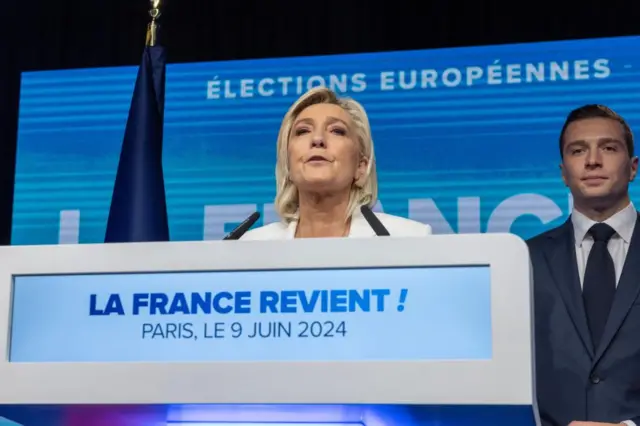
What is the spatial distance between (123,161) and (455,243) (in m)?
1.72

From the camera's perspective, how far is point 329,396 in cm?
127

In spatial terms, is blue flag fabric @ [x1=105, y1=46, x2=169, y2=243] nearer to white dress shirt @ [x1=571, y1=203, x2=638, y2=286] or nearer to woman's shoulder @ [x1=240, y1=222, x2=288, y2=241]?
woman's shoulder @ [x1=240, y1=222, x2=288, y2=241]

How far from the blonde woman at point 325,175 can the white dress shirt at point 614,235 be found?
38 centimetres

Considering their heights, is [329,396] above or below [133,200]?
below

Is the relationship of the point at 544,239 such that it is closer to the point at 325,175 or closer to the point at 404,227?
the point at 404,227

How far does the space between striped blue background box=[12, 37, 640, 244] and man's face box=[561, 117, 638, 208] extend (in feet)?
4.16

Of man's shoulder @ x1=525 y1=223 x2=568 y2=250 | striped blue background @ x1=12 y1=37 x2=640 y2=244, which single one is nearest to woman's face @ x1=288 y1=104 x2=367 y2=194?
man's shoulder @ x1=525 y1=223 x2=568 y2=250

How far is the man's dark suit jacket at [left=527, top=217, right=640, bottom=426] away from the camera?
1.92m

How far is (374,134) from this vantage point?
3.69 meters

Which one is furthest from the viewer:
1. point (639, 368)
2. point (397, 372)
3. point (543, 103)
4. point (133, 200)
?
point (543, 103)

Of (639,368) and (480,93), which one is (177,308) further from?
(480,93)

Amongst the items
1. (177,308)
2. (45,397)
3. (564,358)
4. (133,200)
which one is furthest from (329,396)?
(133,200)

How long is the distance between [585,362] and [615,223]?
39 cm

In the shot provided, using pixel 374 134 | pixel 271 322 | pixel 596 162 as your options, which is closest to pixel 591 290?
pixel 596 162
